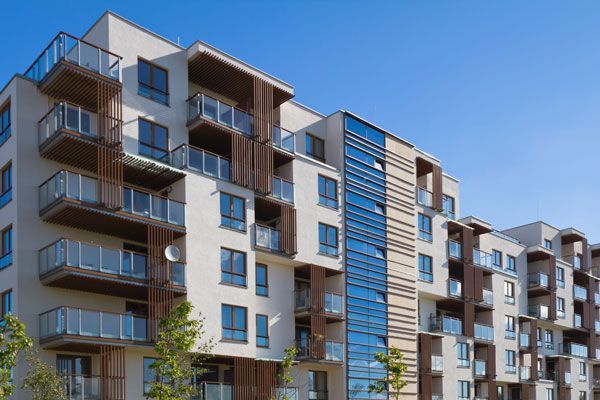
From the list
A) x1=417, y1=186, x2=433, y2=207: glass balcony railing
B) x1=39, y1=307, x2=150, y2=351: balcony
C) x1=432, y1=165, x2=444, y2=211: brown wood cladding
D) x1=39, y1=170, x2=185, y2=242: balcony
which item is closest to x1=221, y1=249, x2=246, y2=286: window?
x1=39, y1=170, x2=185, y2=242: balcony

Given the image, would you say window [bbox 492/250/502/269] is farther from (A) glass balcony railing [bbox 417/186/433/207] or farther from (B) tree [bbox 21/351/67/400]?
(B) tree [bbox 21/351/67/400]

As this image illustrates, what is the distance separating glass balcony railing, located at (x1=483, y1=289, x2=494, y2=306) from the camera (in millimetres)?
54781

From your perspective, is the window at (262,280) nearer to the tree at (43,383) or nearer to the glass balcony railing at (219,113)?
the glass balcony railing at (219,113)

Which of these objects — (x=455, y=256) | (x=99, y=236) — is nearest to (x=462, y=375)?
(x=455, y=256)

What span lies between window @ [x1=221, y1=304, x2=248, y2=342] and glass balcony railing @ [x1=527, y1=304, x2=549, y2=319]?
34.6 meters

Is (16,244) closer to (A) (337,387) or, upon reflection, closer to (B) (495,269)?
(A) (337,387)

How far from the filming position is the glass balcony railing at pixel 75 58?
101 feet

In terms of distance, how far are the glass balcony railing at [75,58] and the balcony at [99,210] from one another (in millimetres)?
4718

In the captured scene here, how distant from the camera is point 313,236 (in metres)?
40.0

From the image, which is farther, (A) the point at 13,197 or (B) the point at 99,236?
(B) the point at 99,236

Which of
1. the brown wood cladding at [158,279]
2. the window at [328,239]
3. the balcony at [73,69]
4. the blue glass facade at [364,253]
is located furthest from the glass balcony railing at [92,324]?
the blue glass facade at [364,253]

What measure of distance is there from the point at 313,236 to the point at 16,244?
1585cm

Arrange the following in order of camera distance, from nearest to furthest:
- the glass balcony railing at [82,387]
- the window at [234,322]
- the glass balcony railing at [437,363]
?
the glass balcony railing at [82,387] < the window at [234,322] < the glass balcony railing at [437,363]

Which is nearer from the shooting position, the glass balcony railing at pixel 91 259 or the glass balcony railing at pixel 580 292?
the glass balcony railing at pixel 91 259
